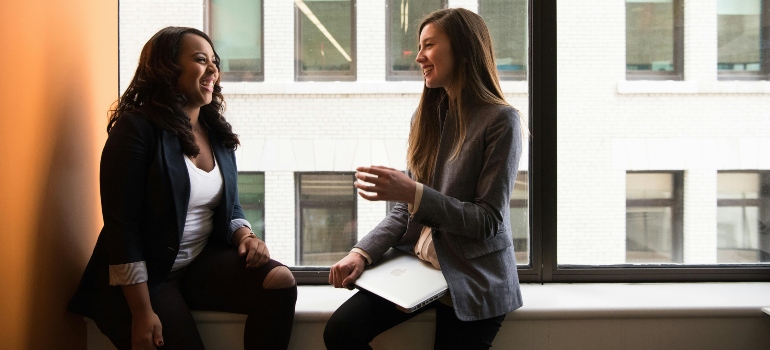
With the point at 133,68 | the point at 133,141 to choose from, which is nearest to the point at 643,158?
the point at 133,141

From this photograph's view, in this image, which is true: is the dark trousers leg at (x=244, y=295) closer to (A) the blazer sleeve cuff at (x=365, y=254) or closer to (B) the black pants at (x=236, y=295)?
(B) the black pants at (x=236, y=295)

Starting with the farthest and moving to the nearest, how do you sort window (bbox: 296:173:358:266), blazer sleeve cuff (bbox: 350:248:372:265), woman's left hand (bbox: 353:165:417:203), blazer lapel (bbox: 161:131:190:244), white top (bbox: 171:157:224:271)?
window (bbox: 296:173:358:266) → blazer sleeve cuff (bbox: 350:248:372:265) → white top (bbox: 171:157:224:271) → blazer lapel (bbox: 161:131:190:244) → woman's left hand (bbox: 353:165:417:203)

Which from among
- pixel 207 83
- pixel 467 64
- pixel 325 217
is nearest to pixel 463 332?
pixel 467 64

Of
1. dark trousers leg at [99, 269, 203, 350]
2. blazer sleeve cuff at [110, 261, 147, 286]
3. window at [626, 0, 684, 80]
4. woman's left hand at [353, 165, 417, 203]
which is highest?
window at [626, 0, 684, 80]

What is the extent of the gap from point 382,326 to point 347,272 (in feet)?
0.68

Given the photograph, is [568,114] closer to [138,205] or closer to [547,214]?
[547,214]

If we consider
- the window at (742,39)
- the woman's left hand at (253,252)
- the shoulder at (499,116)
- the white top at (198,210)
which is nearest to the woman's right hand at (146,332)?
the white top at (198,210)

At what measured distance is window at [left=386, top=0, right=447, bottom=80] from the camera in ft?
7.93

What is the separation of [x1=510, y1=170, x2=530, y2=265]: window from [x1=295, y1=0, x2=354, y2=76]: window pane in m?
0.87

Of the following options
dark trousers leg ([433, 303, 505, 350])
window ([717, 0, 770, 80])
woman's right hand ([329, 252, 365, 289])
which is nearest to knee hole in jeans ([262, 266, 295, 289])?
woman's right hand ([329, 252, 365, 289])

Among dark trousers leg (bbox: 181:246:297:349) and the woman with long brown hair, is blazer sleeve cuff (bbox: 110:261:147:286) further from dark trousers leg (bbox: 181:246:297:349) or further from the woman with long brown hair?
the woman with long brown hair

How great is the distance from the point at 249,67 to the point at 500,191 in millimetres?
1288

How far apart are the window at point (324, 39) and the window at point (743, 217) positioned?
1713 millimetres

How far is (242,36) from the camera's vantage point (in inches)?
95.3
